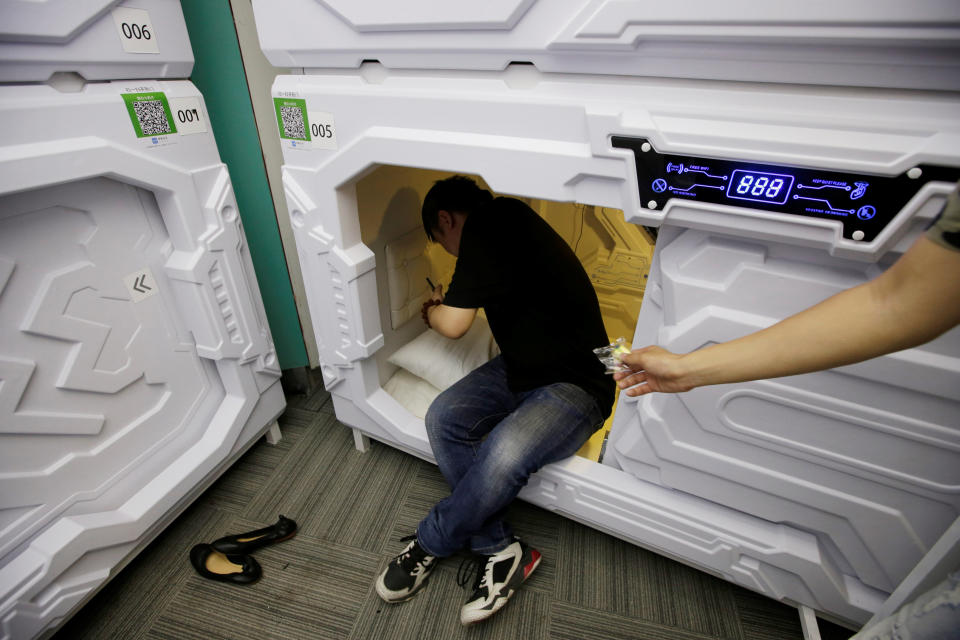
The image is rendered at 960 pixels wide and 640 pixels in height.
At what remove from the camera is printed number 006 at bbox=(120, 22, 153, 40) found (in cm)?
86

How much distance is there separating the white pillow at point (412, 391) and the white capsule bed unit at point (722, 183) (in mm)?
462

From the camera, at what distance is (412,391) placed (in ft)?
4.85

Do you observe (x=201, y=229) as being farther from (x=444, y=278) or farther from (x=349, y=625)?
(x=349, y=625)

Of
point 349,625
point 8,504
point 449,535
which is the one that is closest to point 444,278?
point 449,535

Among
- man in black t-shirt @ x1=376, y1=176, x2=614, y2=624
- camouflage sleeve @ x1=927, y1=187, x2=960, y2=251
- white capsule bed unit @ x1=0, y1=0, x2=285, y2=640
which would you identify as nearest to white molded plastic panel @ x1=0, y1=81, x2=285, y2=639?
white capsule bed unit @ x1=0, y1=0, x2=285, y2=640

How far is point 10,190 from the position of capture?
2.40ft

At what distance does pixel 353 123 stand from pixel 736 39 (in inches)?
27.5

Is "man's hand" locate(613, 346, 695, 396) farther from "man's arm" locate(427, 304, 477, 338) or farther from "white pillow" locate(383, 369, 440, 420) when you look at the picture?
"white pillow" locate(383, 369, 440, 420)

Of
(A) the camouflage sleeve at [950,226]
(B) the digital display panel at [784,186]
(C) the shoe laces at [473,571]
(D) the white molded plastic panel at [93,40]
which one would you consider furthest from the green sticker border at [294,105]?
(C) the shoe laces at [473,571]

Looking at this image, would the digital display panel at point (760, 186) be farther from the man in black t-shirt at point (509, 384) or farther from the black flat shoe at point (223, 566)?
the black flat shoe at point (223, 566)

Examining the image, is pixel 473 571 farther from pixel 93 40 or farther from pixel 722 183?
pixel 93 40

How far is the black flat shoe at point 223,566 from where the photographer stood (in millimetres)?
1156

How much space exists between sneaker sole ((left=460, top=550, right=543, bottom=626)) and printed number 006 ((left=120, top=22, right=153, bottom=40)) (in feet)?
4.84

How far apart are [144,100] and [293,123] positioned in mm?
299
